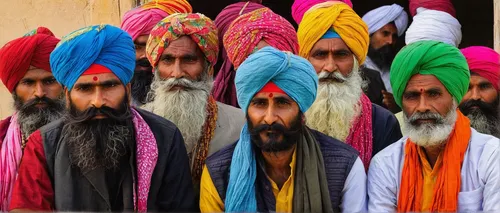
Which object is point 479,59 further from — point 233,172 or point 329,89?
point 233,172

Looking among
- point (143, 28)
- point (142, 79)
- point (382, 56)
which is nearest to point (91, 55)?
point (142, 79)

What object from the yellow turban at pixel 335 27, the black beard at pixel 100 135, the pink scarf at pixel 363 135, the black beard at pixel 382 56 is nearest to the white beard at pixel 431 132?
the pink scarf at pixel 363 135

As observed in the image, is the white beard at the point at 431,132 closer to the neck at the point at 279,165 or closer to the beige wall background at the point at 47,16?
the neck at the point at 279,165

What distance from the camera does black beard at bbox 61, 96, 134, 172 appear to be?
20.6 ft

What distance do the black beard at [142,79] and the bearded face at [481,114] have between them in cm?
189

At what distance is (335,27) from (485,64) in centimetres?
99

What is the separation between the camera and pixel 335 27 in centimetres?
725

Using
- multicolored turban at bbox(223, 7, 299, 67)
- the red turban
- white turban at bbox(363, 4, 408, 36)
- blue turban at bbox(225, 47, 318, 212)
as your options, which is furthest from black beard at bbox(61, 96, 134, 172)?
white turban at bbox(363, 4, 408, 36)

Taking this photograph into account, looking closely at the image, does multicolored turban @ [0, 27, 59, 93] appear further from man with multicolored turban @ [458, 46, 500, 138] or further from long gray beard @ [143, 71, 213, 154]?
man with multicolored turban @ [458, 46, 500, 138]

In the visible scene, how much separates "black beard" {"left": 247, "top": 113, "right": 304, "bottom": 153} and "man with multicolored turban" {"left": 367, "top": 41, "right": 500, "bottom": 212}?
466mm

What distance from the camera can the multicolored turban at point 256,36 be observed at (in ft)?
23.2

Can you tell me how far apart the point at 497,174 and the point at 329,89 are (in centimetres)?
139

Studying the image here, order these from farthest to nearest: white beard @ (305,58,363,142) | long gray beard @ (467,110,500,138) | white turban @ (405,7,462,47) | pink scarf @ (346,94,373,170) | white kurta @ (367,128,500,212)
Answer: white turban @ (405,7,462,47), long gray beard @ (467,110,500,138), white beard @ (305,58,363,142), pink scarf @ (346,94,373,170), white kurta @ (367,128,500,212)

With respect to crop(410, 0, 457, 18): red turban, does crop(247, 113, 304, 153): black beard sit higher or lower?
lower
